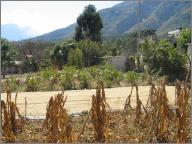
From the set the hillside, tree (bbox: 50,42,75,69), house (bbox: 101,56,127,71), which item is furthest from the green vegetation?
the hillside

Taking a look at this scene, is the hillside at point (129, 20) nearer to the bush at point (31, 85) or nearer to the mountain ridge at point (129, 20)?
the mountain ridge at point (129, 20)

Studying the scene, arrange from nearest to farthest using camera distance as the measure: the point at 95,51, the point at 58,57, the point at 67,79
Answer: the point at 67,79 < the point at 95,51 < the point at 58,57

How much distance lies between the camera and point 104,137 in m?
3.74

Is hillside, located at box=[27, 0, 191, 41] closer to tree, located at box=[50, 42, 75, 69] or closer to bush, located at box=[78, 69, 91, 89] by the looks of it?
tree, located at box=[50, 42, 75, 69]

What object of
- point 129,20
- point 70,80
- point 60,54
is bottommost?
point 70,80

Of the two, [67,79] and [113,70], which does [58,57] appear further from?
[67,79]

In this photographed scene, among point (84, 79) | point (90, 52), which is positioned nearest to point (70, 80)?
point (84, 79)

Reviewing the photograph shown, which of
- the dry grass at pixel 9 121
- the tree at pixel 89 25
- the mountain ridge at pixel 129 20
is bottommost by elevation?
the dry grass at pixel 9 121

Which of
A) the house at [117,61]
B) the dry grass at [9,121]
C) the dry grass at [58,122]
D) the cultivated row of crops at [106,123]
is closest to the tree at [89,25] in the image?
the house at [117,61]

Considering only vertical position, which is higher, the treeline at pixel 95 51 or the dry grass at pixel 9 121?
the treeline at pixel 95 51

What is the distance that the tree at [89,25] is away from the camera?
806 inches

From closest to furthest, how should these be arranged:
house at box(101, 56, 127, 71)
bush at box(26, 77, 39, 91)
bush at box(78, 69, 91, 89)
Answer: bush at box(26, 77, 39, 91), bush at box(78, 69, 91, 89), house at box(101, 56, 127, 71)

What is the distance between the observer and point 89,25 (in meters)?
20.6

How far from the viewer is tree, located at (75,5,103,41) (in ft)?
67.2
